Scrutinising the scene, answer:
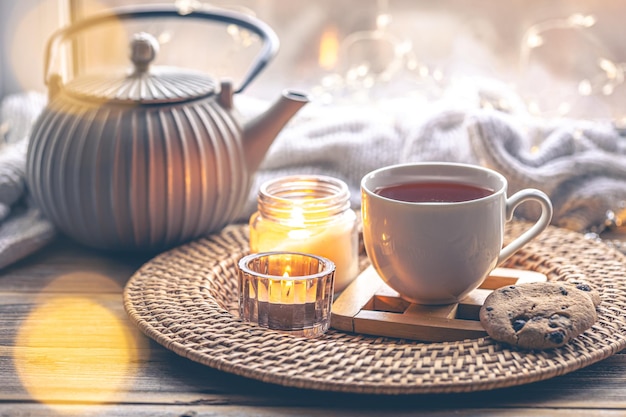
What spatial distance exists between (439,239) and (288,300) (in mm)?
134

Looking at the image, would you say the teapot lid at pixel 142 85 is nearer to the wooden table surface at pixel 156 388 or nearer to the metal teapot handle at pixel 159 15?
the metal teapot handle at pixel 159 15

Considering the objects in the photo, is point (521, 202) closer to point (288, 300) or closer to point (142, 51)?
point (288, 300)

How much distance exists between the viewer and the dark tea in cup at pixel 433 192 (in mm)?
738

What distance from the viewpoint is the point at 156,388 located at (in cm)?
64

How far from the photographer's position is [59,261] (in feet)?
3.03

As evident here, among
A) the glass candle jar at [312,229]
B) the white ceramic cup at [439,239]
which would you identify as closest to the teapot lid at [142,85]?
the glass candle jar at [312,229]

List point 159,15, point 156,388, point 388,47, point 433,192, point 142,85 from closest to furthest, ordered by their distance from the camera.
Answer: point 156,388, point 433,192, point 142,85, point 159,15, point 388,47

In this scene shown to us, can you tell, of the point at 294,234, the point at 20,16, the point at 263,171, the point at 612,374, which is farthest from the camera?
the point at 20,16

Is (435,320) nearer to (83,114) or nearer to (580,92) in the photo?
(83,114)

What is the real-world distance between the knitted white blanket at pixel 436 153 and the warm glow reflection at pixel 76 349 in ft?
0.44

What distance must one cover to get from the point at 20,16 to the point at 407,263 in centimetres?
79

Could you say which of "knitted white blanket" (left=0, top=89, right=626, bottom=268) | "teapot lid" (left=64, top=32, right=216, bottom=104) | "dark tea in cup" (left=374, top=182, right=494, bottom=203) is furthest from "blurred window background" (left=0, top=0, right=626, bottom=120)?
"dark tea in cup" (left=374, top=182, right=494, bottom=203)

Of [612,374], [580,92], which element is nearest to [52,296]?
[612,374]

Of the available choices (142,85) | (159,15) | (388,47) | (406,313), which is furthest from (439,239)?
(388,47)
